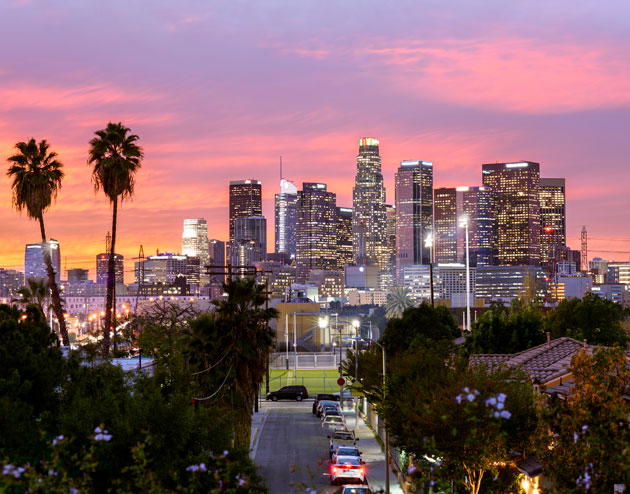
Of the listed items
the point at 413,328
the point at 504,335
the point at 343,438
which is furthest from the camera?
the point at 413,328

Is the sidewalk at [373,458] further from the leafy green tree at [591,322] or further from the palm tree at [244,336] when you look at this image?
the leafy green tree at [591,322]

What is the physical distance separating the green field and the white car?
2086 inches

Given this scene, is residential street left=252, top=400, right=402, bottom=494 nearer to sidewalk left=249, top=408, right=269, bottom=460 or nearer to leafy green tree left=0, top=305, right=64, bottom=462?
sidewalk left=249, top=408, right=269, bottom=460

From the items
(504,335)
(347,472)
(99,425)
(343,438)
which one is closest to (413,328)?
(504,335)

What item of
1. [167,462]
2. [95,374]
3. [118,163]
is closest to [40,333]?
[95,374]

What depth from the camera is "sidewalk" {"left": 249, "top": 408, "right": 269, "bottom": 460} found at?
51.7 metres

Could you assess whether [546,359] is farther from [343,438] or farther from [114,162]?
[114,162]

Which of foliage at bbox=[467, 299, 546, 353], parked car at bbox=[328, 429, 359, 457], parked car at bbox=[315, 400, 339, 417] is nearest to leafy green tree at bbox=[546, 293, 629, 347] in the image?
foliage at bbox=[467, 299, 546, 353]

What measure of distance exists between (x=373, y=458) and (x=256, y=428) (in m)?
16.3

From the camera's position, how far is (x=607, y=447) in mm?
17984

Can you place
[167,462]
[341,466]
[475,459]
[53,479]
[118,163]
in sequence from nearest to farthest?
[53,479] < [167,462] < [475,459] < [341,466] < [118,163]

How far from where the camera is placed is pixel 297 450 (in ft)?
170

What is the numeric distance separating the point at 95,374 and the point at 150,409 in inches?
320

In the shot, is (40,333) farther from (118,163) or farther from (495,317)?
(495,317)
